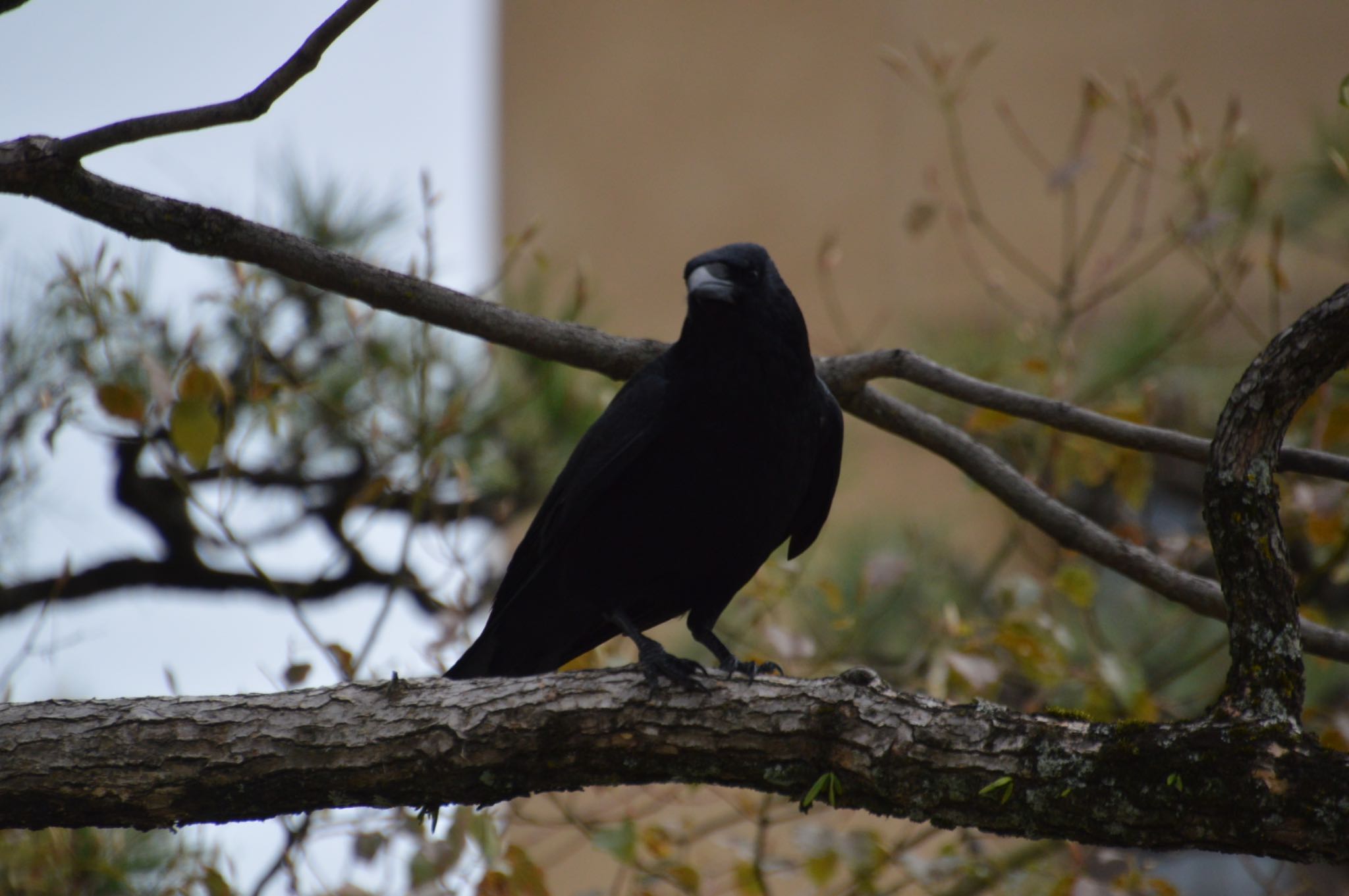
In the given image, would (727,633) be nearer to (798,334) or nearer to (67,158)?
(798,334)

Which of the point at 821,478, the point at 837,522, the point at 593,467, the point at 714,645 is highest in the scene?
the point at 837,522

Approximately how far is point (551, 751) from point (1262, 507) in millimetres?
1230

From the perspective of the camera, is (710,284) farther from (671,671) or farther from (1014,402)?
(671,671)

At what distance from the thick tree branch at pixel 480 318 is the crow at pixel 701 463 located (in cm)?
11

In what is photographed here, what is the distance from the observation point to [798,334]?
8.77 ft

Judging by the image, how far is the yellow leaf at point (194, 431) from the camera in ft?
8.48

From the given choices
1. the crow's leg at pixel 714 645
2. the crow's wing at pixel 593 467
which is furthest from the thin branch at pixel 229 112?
the crow's leg at pixel 714 645

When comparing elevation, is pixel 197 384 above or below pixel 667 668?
above

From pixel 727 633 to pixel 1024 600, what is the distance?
37.5 inches

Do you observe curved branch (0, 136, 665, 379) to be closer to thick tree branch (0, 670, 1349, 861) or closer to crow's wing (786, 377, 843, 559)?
crow's wing (786, 377, 843, 559)

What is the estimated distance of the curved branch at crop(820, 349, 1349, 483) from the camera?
8.21 ft

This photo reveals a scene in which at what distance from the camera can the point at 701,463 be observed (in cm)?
260

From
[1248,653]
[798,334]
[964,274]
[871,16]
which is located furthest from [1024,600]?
[871,16]

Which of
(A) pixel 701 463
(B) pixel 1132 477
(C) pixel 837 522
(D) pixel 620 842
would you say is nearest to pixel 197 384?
(A) pixel 701 463
